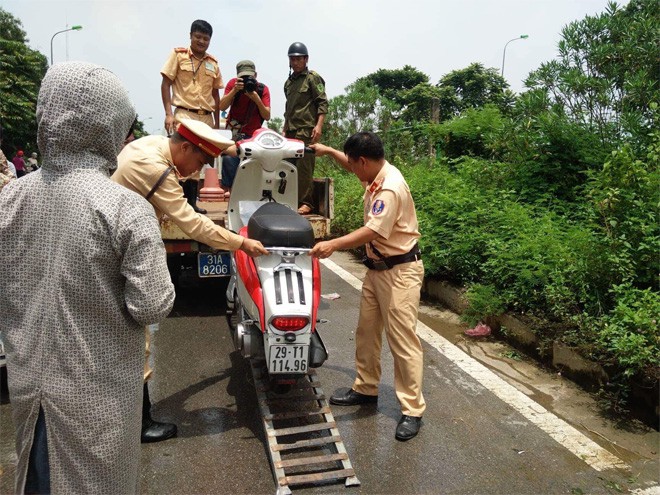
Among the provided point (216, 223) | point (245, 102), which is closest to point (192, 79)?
point (245, 102)

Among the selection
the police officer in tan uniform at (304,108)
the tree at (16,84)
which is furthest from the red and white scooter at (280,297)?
the tree at (16,84)

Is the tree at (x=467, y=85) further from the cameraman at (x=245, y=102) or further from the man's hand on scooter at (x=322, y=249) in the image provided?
the man's hand on scooter at (x=322, y=249)

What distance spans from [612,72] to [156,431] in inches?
229

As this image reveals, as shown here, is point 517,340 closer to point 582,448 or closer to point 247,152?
point 582,448

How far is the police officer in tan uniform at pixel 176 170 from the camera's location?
299 cm

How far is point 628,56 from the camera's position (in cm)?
607

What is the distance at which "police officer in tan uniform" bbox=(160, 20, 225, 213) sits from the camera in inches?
241

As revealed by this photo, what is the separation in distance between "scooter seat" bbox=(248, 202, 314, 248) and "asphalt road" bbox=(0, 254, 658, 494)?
1202mm

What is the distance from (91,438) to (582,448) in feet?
9.26

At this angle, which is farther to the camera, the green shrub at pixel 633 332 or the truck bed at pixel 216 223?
the truck bed at pixel 216 223

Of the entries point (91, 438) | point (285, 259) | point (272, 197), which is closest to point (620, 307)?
point (285, 259)

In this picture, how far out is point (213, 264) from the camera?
17.0 feet

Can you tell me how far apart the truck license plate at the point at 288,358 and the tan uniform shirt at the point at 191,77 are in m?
3.92

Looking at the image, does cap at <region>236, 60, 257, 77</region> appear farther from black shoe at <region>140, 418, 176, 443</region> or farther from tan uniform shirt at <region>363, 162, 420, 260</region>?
black shoe at <region>140, 418, 176, 443</region>
